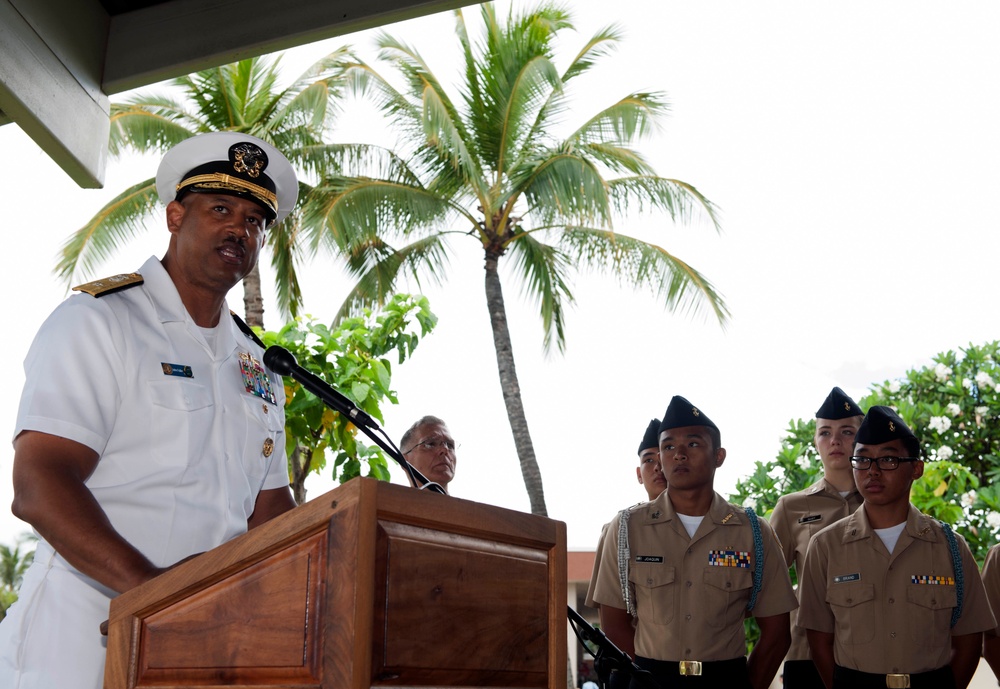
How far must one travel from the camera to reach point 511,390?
13.5 m

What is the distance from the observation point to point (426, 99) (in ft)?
42.4

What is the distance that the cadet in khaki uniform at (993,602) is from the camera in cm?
448

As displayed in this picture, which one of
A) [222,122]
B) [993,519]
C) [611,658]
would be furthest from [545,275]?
[611,658]

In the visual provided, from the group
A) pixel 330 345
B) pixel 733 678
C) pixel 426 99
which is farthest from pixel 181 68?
pixel 426 99

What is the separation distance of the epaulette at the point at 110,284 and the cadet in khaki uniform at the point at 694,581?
2926mm

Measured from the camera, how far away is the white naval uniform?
1719mm

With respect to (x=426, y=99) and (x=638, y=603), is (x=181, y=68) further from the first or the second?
(x=426, y=99)

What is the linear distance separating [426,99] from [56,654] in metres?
11.8

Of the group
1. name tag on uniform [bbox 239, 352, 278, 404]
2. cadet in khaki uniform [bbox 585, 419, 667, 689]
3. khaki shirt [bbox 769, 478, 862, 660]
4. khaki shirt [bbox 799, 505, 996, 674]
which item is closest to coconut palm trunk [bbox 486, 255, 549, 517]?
cadet in khaki uniform [bbox 585, 419, 667, 689]

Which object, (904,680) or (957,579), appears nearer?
(904,680)

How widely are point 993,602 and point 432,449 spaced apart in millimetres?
2881

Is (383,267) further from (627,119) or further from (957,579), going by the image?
(957,579)

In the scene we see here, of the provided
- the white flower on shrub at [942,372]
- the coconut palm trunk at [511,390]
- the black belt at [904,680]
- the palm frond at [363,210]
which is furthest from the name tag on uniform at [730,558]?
the palm frond at [363,210]

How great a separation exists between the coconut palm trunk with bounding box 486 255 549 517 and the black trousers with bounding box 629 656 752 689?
27.2ft
